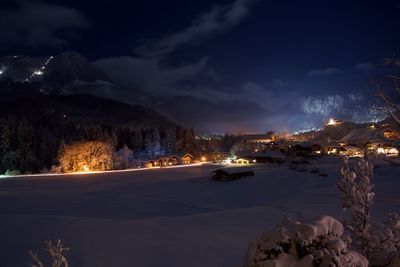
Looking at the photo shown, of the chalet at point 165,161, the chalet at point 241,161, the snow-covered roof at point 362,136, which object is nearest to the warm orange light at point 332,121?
the snow-covered roof at point 362,136

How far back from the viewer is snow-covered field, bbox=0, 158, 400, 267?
1177cm

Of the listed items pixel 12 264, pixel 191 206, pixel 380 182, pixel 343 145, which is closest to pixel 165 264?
pixel 12 264

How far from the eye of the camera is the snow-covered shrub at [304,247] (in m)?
5.39

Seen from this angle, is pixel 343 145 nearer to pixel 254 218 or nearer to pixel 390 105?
pixel 254 218

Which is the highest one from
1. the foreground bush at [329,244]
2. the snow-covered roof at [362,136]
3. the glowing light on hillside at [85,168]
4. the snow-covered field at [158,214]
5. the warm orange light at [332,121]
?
the warm orange light at [332,121]

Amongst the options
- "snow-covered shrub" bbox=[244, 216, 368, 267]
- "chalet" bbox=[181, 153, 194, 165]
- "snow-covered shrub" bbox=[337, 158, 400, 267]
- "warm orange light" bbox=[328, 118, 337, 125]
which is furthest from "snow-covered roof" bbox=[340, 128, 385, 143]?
"snow-covered shrub" bbox=[244, 216, 368, 267]

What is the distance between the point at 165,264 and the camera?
1092 cm

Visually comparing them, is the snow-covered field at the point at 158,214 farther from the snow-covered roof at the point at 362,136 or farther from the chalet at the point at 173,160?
the snow-covered roof at the point at 362,136

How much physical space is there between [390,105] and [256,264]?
14.6ft

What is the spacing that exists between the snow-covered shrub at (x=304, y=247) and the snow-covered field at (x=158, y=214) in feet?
8.67

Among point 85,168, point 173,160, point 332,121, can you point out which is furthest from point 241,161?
point 332,121

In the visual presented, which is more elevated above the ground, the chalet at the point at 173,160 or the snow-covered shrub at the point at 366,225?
the chalet at the point at 173,160

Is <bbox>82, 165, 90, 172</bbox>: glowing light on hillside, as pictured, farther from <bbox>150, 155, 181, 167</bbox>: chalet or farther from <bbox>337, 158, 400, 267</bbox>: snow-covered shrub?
<bbox>337, 158, 400, 267</bbox>: snow-covered shrub

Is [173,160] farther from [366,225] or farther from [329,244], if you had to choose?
[329,244]
